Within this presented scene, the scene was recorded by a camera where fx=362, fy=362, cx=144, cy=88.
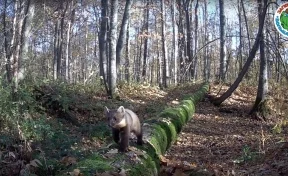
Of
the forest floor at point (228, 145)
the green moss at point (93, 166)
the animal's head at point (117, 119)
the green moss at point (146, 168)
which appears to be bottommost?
the forest floor at point (228, 145)

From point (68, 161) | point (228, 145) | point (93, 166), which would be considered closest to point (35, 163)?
point (68, 161)

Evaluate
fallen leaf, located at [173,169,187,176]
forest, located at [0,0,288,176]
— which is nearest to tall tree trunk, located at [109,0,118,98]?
forest, located at [0,0,288,176]

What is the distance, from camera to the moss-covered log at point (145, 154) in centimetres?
528

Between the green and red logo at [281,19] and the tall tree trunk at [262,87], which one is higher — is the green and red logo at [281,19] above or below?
above

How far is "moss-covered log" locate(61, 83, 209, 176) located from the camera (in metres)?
5.28

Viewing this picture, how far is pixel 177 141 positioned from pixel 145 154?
3.70 m

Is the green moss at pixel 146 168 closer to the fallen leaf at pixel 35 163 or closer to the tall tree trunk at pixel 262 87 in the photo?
the fallen leaf at pixel 35 163

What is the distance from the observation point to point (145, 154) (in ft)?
21.4

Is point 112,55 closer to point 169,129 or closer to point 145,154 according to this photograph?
point 169,129

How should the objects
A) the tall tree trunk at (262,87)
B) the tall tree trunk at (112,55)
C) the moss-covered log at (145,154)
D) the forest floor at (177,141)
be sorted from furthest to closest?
the tall tree trunk at (112,55)
the tall tree trunk at (262,87)
the forest floor at (177,141)
the moss-covered log at (145,154)

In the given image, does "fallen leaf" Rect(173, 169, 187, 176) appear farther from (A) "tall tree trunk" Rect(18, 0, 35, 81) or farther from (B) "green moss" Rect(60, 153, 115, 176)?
(A) "tall tree trunk" Rect(18, 0, 35, 81)

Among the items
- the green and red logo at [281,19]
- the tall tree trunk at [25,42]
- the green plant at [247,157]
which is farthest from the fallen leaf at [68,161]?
the green and red logo at [281,19]

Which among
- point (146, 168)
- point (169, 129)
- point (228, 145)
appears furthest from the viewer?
point (228, 145)

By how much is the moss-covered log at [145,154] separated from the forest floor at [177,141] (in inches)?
12.8
